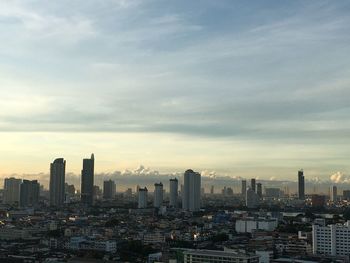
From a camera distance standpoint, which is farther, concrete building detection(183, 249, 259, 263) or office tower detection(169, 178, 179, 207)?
office tower detection(169, 178, 179, 207)

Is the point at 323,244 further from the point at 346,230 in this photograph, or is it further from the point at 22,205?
the point at 22,205

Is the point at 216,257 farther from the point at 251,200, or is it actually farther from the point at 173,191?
the point at 251,200

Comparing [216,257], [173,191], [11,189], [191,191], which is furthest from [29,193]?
[216,257]

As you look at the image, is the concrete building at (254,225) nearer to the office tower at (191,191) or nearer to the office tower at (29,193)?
the office tower at (191,191)

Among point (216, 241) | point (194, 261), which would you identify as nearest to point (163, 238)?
point (216, 241)

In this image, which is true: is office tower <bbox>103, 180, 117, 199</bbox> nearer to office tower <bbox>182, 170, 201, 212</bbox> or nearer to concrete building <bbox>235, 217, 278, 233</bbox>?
office tower <bbox>182, 170, 201, 212</bbox>

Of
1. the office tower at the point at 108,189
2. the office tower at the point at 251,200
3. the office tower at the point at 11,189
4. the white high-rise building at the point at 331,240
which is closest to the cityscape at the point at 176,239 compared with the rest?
the white high-rise building at the point at 331,240

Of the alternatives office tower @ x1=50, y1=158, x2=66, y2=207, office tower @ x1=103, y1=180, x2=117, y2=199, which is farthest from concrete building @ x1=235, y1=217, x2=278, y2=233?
office tower @ x1=103, y1=180, x2=117, y2=199
